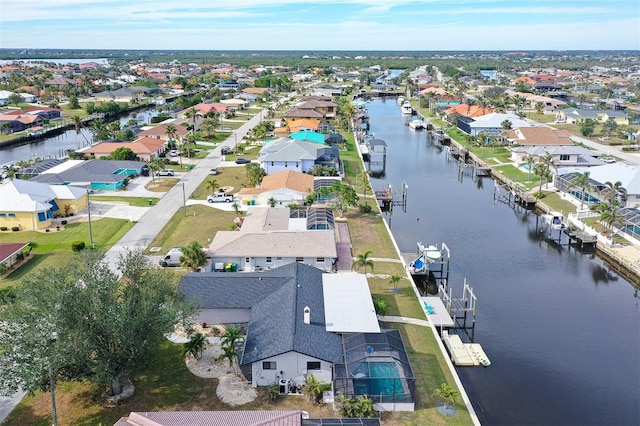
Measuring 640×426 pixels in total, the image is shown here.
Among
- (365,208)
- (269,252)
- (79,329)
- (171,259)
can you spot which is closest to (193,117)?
(365,208)

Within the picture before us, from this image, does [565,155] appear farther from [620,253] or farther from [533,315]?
[533,315]

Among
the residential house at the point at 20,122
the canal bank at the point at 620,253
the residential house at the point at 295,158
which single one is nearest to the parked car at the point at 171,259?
the residential house at the point at 295,158

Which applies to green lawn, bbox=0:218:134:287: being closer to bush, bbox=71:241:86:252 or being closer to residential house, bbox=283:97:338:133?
bush, bbox=71:241:86:252

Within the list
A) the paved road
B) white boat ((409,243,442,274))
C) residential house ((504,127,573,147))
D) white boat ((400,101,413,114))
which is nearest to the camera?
white boat ((409,243,442,274))

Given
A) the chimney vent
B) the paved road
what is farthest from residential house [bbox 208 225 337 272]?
the chimney vent

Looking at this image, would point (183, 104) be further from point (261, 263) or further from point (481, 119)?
point (261, 263)

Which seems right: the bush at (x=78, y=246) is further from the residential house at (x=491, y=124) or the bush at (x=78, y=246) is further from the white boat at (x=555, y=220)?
the residential house at (x=491, y=124)

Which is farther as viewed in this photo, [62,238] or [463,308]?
[62,238]
